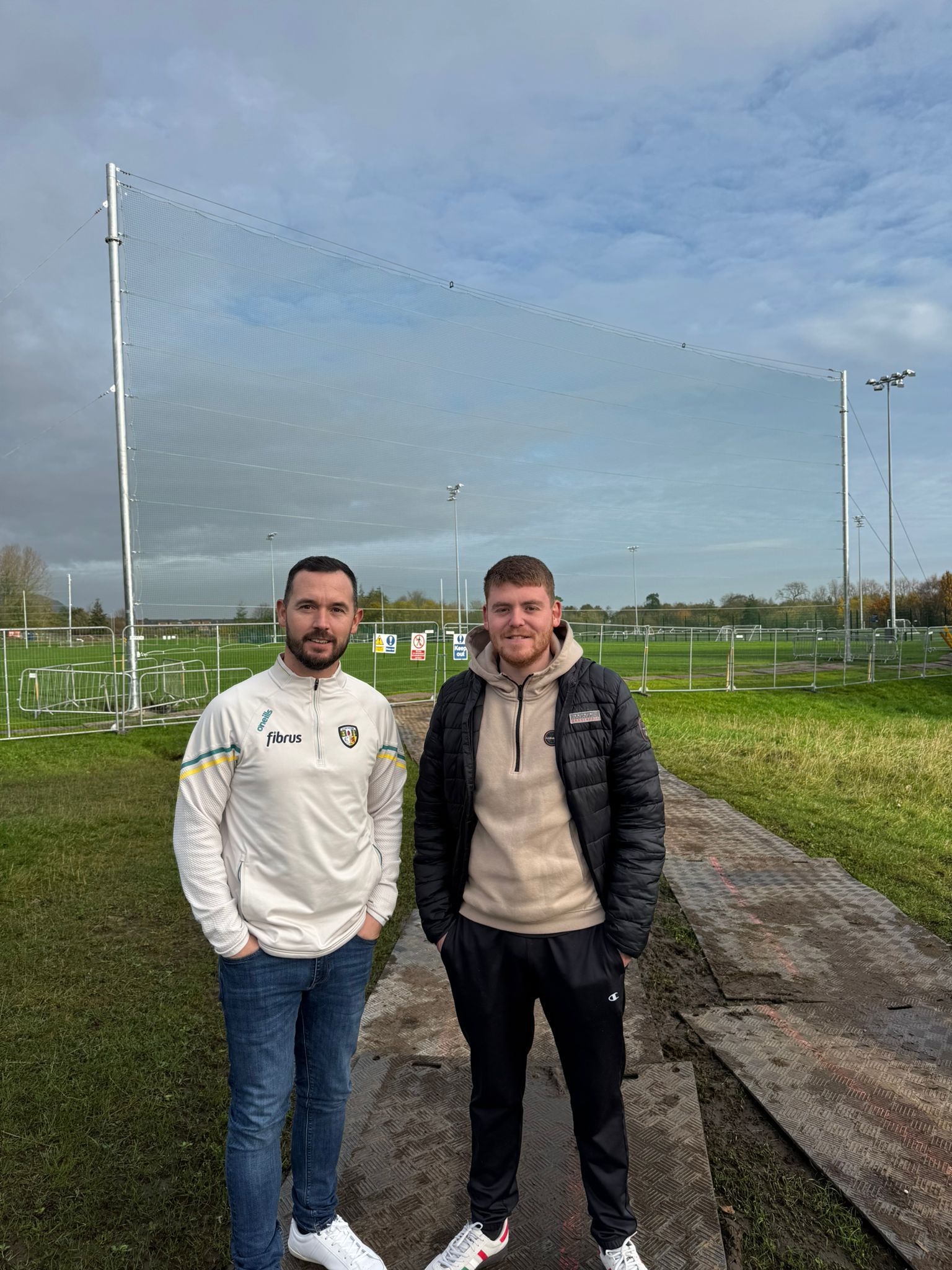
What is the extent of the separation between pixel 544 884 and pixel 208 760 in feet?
3.20

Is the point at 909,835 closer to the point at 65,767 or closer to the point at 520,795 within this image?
the point at 520,795

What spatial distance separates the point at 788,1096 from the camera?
3.03m

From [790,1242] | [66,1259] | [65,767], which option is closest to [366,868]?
[66,1259]

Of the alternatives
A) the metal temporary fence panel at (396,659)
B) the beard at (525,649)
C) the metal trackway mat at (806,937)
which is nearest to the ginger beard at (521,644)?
the beard at (525,649)

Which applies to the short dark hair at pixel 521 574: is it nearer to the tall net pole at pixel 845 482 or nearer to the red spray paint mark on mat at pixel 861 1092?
the red spray paint mark on mat at pixel 861 1092

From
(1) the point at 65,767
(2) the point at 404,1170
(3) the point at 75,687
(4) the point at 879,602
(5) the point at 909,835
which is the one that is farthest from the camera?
(4) the point at 879,602

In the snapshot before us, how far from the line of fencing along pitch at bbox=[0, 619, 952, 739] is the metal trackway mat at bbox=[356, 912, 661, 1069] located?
5.26m

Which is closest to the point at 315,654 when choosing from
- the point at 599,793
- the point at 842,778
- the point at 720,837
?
the point at 599,793

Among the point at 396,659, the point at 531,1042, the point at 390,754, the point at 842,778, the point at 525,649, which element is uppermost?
the point at 525,649

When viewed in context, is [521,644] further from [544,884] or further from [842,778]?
[842,778]

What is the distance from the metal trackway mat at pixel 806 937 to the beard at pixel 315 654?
9.78 feet

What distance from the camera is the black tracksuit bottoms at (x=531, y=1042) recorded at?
2.23 m

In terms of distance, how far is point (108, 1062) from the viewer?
3371 millimetres

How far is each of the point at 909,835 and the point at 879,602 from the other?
48465mm
